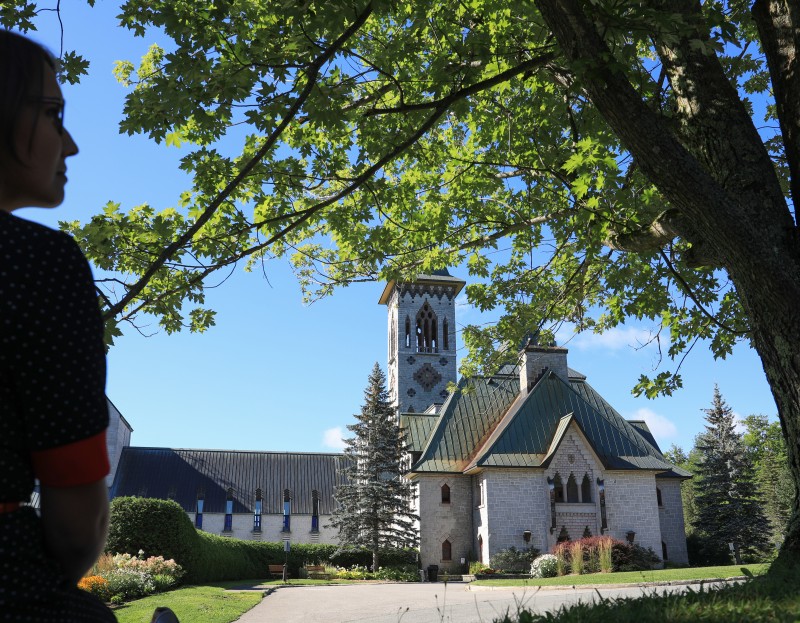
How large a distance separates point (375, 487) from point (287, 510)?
617 inches

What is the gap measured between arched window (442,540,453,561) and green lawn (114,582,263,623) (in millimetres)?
21077

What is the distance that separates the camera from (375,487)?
123 feet

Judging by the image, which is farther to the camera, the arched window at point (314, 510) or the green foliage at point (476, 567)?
the arched window at point (314, 510)

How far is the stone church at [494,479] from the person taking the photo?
35406 millimetres

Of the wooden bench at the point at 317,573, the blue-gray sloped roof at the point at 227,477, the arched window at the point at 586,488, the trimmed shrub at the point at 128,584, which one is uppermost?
the blue-gray sloped roof at the point at 227,477

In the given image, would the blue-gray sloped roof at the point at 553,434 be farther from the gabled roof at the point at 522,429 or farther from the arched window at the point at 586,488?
the arched window at the point at 586,488

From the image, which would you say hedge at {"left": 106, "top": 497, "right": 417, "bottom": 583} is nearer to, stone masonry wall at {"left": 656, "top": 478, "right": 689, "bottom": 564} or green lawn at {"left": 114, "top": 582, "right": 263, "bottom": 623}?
green lawn at {"left": 114, "top": 582, "right": 263, "bottom": 623}

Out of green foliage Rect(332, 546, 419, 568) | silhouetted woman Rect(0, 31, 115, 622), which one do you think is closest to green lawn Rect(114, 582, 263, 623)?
silhouetted woman Rect(0, 31, 115, 622)

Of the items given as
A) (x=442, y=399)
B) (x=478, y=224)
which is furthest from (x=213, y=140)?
(x=442, y=399)

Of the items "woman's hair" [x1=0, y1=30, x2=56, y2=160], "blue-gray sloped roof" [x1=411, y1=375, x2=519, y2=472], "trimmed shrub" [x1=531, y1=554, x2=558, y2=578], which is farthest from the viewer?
"blue-gray sloped roof" [x1=411, y1=375, x2=519, y2=472]

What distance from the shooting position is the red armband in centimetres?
138

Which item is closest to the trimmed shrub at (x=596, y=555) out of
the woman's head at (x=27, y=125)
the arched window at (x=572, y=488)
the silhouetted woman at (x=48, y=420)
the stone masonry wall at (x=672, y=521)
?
the arched window at (x=572, y=488)

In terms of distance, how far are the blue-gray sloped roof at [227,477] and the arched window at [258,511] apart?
0.22 metres

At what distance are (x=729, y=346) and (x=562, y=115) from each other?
213 inches
